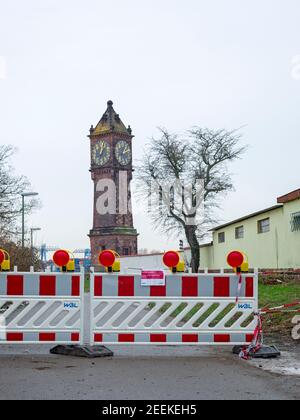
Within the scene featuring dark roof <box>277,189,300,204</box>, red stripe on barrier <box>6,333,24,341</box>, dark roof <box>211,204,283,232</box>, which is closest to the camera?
red stripe on barrier <box>6,333,24,341</box>

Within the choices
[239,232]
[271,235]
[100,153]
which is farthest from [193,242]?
→ [100,153]

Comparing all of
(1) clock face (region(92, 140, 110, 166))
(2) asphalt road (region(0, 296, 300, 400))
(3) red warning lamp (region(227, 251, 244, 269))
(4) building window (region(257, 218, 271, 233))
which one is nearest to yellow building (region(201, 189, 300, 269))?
(4) building window (region(257, 218, 271, 233))

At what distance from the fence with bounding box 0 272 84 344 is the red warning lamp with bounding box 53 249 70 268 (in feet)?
0.54

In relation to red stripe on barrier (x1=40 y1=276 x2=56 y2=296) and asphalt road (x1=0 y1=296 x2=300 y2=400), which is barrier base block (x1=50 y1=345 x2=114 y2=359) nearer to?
asphalt road (x1=0 y1=296 x2=300 y2=400)

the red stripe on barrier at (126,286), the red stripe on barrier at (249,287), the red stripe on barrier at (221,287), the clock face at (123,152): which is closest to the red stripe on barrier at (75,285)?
the red stripe on barrier at (126,286)

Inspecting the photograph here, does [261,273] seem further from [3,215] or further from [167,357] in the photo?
[167,357]

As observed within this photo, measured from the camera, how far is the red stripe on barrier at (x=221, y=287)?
10.1 meters

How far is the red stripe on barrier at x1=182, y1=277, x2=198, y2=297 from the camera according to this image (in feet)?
33.1

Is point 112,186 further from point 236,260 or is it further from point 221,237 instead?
point 236,260

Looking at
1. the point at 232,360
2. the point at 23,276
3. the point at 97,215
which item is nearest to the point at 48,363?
the point at 23,276

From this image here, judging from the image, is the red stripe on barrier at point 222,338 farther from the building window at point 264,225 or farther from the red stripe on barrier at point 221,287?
the building window at point 264,225

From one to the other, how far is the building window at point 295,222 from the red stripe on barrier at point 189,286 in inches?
812

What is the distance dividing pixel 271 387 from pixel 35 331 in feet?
13.5
